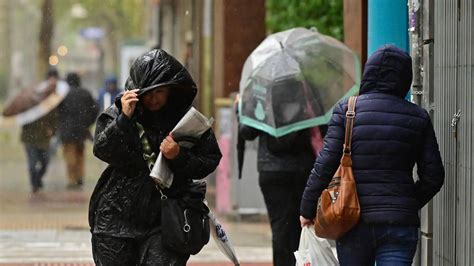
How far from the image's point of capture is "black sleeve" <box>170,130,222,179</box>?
682 cm

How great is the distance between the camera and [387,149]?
6.64m

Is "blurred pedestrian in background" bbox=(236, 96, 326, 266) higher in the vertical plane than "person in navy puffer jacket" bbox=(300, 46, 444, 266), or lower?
lower

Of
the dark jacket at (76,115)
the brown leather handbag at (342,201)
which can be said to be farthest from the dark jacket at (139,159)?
the dark jacket at (76,115)

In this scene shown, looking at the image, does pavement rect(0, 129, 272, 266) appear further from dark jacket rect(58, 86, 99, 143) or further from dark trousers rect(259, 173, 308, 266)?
dark trousers rect(259, 173, 308, 266)

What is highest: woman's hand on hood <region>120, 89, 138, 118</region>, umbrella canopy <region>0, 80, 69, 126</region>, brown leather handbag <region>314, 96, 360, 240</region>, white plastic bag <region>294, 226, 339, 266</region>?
woman's hand on hood <region>120, 89, 138, 118</region>

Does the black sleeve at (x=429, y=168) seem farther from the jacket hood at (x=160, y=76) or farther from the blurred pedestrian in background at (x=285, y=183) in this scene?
the blurred pedestrian in background at (x=285, y=183)

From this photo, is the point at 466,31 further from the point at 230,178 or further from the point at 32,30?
the point at 32,30

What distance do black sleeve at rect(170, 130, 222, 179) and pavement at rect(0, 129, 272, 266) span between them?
548cm

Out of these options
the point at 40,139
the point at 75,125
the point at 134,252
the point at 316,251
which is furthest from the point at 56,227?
the point at 134,252

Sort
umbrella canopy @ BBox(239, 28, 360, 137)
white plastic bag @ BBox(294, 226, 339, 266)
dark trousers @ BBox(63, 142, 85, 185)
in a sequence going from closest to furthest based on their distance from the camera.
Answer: white plastic bag @ BBox(294, 226, 339, 266) → umbrella canopy @ BBox(239, 28, 360, 137) → dark trousers @ BBox(63, 142, 85, 185)

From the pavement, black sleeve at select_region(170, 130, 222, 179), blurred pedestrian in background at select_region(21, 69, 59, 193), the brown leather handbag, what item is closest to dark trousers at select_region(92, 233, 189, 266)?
black sleeve at select_region(170, 130, 222, 179)

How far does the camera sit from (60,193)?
2108 cm

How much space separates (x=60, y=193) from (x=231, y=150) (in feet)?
16.9

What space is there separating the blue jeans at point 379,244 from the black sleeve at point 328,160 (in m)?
0.30
